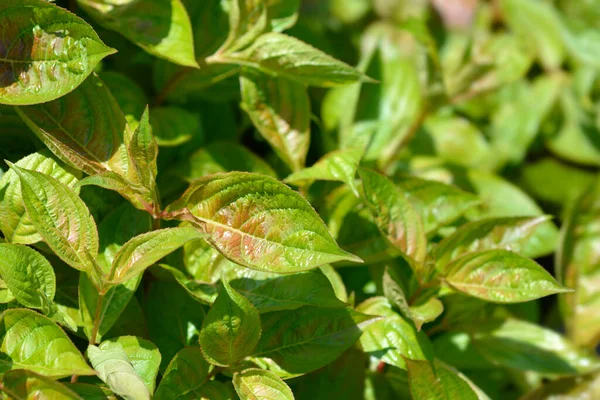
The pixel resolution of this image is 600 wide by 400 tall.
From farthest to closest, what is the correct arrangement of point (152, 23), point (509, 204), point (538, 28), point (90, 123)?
point (538, 28), point (509, 204), point (152, 23), point (90, 123)

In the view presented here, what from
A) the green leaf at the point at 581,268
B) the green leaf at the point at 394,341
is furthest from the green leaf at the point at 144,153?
the green leaf at the point at 581,268

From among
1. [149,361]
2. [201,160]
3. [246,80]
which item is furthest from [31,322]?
[246,80]

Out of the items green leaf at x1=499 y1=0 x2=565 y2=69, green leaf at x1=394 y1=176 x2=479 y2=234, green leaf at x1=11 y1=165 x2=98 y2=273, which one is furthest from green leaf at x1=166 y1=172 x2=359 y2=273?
green leaf at x1=499 y1=0 x2=565 y2=69

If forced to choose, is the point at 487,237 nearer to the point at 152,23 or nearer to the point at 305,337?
the point at 305,337

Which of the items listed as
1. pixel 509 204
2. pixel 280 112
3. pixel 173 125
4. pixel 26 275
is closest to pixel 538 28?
pixel 509 204

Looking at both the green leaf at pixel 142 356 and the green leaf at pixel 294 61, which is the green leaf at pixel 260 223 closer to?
the green leaf at pixel 142 356

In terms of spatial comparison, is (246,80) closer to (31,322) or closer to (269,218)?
(269,218)
